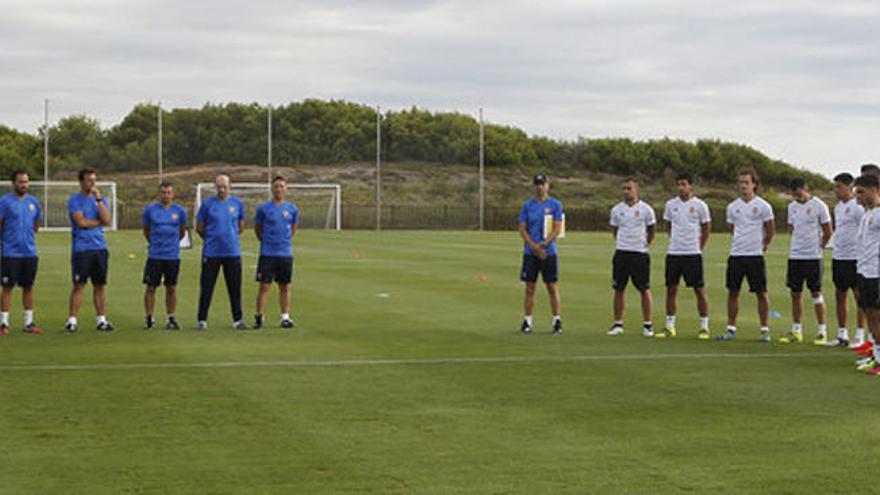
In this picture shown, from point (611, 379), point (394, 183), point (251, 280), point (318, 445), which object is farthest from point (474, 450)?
point (394, 183)

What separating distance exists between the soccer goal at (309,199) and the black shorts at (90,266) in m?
51.8

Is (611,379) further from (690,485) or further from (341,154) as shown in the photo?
(341,154)

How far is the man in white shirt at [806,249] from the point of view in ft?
54.1

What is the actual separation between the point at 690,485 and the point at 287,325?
10.7 meters

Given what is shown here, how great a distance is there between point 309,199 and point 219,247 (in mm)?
57594

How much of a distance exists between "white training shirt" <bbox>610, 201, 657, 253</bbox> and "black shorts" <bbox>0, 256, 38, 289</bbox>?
7.70 metres

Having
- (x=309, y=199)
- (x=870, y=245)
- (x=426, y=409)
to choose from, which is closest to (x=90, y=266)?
→ (x=426, y=409)

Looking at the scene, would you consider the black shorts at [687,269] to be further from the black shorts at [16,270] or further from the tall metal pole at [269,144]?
the tall metal pole at [269,144]

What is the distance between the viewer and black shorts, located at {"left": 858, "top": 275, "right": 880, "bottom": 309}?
13.3 metres

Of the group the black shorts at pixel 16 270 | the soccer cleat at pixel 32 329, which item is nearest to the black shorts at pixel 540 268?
the soccer cleat at pixel 32 329

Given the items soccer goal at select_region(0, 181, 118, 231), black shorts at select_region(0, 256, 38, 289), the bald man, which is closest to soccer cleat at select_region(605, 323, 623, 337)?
the bald man

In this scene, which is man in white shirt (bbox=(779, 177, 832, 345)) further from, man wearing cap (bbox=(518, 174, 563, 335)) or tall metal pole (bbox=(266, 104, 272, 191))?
tall metal pole (bbox=(266, 104, 272, 191))

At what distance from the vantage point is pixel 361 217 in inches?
2997

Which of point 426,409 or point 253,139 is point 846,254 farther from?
point 253,139
